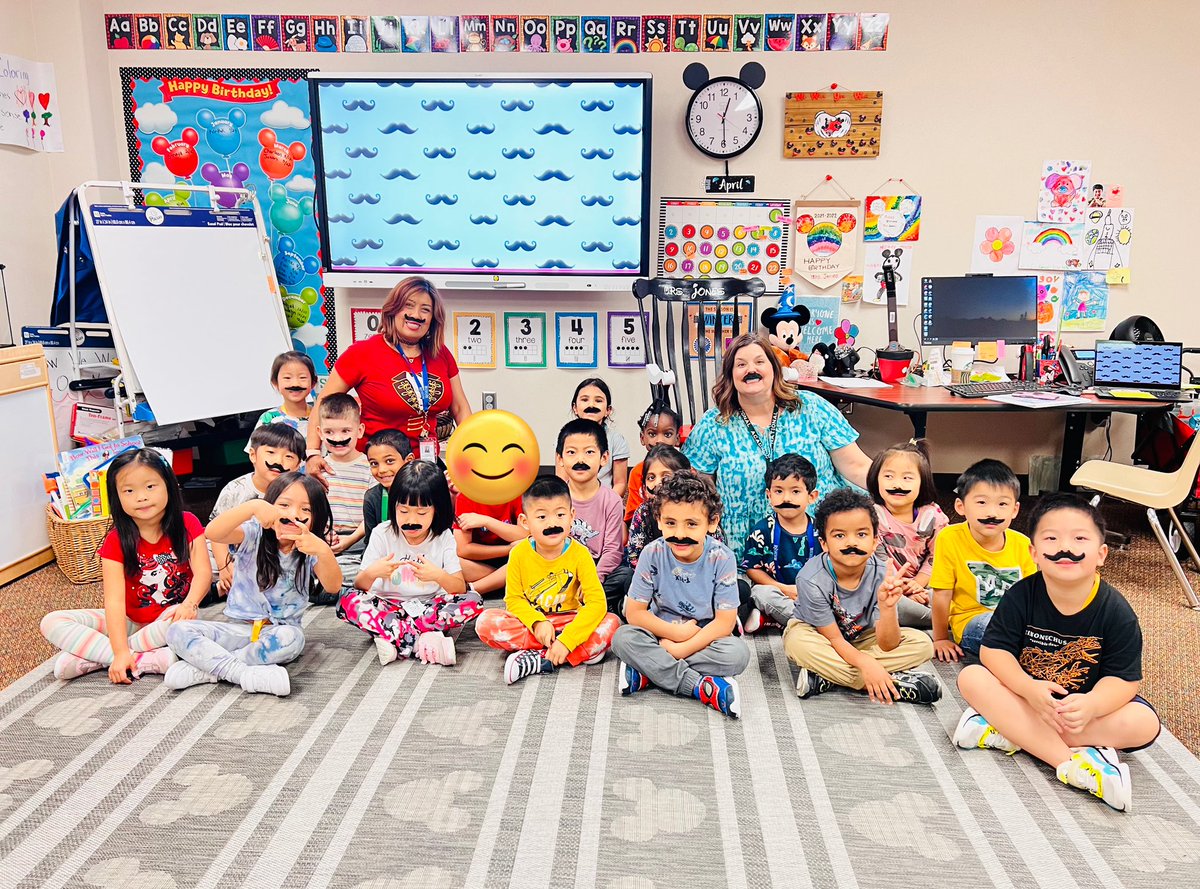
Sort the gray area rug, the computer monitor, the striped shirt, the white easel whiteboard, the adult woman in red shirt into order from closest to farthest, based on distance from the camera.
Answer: the gray area rug < the striped shirt < the adult woman in red shirt < the white easel whiteboard < the computer monitor

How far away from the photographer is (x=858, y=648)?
226cm

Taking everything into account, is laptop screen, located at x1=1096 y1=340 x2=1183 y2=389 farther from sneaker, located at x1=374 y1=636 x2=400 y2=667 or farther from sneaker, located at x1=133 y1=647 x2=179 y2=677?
sneaker, located at x1=133 y1=647 x2=179 y2=677

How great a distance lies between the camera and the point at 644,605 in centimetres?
224

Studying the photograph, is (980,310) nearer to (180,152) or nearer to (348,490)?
(348,490)

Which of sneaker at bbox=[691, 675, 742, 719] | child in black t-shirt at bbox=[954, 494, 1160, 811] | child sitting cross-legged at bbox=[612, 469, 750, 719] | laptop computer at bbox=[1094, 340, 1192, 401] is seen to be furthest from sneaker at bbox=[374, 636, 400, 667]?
laptop computer at bbox=[1094, 340, 1192, 401]

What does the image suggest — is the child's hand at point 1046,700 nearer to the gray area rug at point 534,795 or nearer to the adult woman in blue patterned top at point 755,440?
the gray area rug at point 534,795

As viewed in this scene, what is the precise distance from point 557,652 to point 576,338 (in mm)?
2274

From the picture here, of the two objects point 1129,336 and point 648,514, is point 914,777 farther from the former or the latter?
point 1129,336

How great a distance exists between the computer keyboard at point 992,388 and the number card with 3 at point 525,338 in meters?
1.94

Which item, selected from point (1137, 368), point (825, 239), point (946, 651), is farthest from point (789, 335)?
point (946, 651)

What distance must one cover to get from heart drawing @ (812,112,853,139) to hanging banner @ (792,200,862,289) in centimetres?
30

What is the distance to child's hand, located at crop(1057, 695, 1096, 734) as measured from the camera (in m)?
1.79

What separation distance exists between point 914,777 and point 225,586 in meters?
2.05

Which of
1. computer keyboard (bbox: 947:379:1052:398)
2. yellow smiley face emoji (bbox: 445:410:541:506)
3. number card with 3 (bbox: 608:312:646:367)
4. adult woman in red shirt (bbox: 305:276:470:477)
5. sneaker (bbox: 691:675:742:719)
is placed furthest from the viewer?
number card with 3 (bbox: 608:312:646:367)
